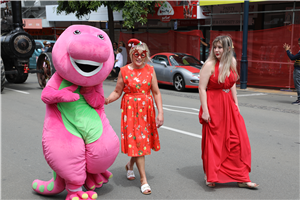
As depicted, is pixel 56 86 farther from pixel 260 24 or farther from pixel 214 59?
pixel 260 24

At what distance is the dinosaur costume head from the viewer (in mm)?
3354

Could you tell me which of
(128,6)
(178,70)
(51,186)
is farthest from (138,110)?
(128,6)

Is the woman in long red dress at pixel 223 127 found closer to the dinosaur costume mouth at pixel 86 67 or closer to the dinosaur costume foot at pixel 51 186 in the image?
the dinosaur costume mouth at pixel 86 67

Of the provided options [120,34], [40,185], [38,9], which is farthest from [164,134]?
[38,9]

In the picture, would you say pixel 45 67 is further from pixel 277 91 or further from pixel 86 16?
pixel 86 16

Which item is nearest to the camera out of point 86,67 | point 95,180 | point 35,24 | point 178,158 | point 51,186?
point 86,67

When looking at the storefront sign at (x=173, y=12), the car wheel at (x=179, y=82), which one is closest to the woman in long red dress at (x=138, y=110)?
the car wheel at (x=179, y=82)

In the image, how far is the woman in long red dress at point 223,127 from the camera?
4.07 meters

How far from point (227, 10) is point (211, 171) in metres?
13.3

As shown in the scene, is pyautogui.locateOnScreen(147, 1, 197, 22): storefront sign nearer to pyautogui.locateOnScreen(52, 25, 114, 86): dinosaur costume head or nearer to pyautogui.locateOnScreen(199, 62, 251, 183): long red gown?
pyautogui.locateOnScreen(199, 62, 251, 183): long red gown

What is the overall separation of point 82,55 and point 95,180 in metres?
1.46

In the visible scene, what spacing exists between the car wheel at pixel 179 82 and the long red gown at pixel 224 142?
352 inches

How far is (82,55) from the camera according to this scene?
11.0ft

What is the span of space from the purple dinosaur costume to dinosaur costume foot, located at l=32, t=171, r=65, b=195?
0.32 feet
